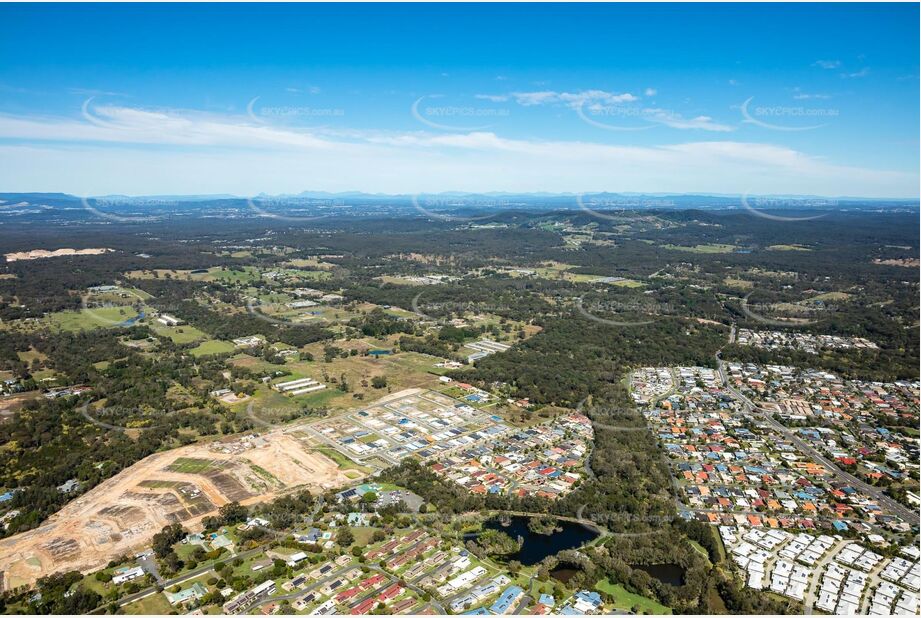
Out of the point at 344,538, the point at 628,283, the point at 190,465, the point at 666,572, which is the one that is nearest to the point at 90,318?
the point at 190,465

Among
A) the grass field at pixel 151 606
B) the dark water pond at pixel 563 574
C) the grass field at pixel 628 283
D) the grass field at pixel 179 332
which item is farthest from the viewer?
the grass field at pixel 628 283

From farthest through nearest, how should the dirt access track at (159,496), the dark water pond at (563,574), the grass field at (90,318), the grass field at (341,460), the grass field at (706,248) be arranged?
the grass field at (706,248) → the grass field at (90,318) → the grass field at (341,460) → the dirt access track at (159,496) → the dark water pond at (563,574)

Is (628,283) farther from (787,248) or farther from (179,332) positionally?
(179,332)

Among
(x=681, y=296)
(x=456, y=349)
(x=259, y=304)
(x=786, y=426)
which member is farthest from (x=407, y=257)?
(x=786, y=426)

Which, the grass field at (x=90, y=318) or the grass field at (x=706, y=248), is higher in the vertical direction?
the grass field at (x=706, y=248)

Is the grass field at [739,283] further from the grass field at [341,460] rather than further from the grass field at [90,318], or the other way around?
the grass field at [90,318]

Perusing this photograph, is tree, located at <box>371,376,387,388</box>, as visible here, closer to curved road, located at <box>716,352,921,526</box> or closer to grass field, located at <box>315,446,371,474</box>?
grass field, located at <box>315,446,371,474</box>

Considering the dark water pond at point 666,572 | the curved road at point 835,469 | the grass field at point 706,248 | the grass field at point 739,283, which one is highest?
the grass field at point 706,248

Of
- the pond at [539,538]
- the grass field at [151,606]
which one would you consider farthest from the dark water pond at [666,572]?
the grass field at [151,606]
